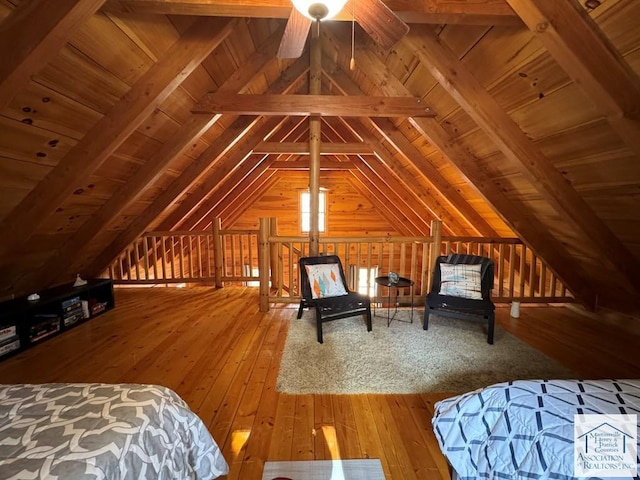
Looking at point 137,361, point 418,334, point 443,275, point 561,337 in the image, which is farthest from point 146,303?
point 561,337

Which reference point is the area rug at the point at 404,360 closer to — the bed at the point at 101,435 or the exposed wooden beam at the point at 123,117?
the bed at the point at 101,435

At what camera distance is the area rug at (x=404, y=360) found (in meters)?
1.99

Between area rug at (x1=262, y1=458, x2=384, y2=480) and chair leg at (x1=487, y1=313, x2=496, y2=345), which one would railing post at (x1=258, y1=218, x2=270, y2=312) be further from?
chair leg at (x1=487, y1=313, x2=496, y2=345)

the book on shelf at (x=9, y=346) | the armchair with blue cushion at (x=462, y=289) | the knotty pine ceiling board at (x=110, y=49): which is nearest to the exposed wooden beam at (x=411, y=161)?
the armchair with blue cushion at (x=462, y=289)

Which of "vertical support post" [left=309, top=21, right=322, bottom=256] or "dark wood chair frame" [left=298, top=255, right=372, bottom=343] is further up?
"vertical support post" [left=309, top=21, right=322, bottom=256]

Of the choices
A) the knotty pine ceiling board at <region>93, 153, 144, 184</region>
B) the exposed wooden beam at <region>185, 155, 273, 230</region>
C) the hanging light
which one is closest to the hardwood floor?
the knotty pine ceiling board at <region>93, 153, 144, 184</region>

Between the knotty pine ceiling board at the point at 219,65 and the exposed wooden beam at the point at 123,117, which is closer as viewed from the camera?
the exposed wooden beam at the point at 123,117

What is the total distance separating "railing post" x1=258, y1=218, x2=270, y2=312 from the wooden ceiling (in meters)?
1.03

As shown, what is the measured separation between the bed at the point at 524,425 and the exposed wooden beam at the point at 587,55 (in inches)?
56.5

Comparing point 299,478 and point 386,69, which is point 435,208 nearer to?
point 386,69

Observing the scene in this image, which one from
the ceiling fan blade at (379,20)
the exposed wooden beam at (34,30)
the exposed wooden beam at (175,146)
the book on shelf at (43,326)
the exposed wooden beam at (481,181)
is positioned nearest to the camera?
the ceiling fan blade at (379,20)

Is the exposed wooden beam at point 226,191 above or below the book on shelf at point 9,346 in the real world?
above

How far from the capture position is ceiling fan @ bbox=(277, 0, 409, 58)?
1104 mm

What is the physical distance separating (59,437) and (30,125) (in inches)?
71.9
